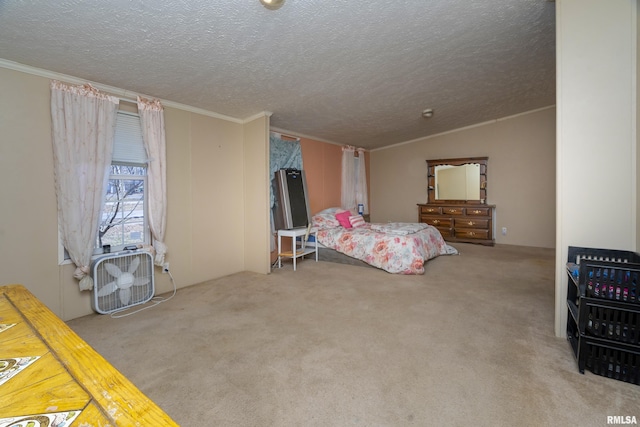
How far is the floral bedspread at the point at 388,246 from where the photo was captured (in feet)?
12.9

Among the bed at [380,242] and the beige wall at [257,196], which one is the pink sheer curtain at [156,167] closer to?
the beige wall at [257,196]

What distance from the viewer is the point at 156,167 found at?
3.10m

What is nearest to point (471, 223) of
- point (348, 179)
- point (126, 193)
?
point (348, 179)

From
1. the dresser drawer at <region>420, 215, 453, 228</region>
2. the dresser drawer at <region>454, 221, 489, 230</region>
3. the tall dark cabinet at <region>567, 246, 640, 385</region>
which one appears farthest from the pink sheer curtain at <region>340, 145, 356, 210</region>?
the tall dark cabinet at <region>567, 246, 640, 385</region>

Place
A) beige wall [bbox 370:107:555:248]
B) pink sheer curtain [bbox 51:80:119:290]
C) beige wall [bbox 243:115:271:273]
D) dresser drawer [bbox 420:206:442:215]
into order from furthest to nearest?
dresser drawer [bbox 420:206:442:215] < beige wall [bbox 370:107:555:248] < beige wall [bbox 243:115:271:273] < pink sheer curtain [bbox 51:80:119:290]

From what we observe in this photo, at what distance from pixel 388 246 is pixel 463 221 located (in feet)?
9.11

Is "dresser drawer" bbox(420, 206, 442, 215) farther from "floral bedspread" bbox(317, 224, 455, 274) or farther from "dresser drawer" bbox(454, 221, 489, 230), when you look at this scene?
"floral bedspread" bbox(317, 224, 455, 274)

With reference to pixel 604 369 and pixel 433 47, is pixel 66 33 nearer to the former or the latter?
pixel 433 47

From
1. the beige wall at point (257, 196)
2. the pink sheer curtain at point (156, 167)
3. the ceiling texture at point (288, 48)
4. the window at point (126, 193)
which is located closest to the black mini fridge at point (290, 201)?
the beige wall at point (257, 196)

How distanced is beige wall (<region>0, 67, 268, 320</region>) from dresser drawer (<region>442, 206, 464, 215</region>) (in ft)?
13.6

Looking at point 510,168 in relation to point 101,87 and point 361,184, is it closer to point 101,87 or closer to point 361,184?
point 361,184

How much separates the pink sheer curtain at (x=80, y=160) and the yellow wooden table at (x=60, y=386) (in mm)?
2152

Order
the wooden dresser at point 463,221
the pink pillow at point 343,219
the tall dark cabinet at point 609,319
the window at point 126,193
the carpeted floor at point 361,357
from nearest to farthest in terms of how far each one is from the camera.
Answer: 1. the carpeted floor at point 361,357
2. the tall dark cabinet at point 609,319
3. the window at point 126,193
4. the pink pillow at point 343,219
5. the wooden dresser at point 463,221

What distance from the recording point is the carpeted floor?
4.74 feet
